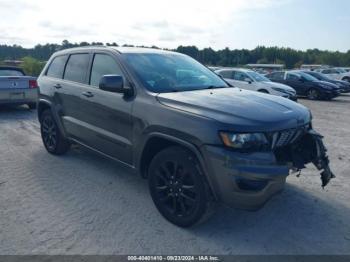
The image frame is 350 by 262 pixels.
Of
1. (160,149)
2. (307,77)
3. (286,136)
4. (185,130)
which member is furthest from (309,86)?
(185,130)

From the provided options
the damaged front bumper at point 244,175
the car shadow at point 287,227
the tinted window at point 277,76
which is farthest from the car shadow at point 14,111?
the tinted window at point 277,76

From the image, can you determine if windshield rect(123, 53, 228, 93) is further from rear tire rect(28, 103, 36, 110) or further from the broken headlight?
rear tire rect(28, 103, 36, 110)

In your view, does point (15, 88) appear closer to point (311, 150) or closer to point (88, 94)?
point (88, 94)

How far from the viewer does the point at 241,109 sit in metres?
3.33

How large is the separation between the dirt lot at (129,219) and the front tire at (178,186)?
16cm

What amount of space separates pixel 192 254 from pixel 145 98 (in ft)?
5.55

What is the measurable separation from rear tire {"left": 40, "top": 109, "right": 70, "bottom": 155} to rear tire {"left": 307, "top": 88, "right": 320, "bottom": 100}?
1481 cm

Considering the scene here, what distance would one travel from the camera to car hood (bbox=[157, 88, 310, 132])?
3108mm

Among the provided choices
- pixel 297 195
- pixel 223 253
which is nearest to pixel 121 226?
pixel 223 253

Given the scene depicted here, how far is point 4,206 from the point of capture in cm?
399

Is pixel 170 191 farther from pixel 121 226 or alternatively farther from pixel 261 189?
pixel 261 189

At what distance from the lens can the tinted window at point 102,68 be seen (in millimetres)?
4316

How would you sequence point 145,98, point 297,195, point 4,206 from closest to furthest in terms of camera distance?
1. point 145,98
2. point 4,206
3. point 297,195

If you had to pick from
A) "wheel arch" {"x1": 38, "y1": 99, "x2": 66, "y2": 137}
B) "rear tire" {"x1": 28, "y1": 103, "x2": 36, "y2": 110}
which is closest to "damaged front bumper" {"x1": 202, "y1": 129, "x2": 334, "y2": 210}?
"wheel arch" {"x1": 38, "y1": 99, "x2": 66, "y2": 137}
